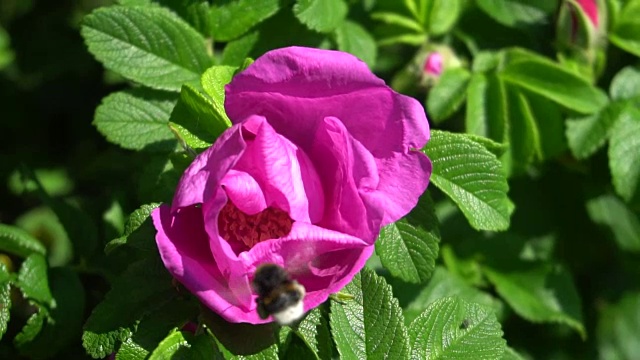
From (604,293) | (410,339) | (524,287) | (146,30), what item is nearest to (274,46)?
(146,30)

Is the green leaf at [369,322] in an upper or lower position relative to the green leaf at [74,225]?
upper

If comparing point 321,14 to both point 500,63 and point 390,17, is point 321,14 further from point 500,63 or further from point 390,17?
point 500,63

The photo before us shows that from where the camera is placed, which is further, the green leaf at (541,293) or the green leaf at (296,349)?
the green leaf at (541,293)

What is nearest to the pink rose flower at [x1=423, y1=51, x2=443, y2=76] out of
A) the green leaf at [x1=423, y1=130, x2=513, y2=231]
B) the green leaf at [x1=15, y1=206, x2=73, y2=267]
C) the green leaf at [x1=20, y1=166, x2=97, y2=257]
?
the green leaf at [x1=423, y1=130, x2=513, y2=231]

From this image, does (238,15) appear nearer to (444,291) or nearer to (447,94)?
(447,94)

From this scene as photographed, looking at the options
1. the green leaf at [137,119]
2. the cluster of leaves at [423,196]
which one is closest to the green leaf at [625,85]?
the cluster of leaves at [423,196]

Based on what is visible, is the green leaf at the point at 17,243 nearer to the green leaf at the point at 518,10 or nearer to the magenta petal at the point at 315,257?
the magenta petal at the point at 315,257
